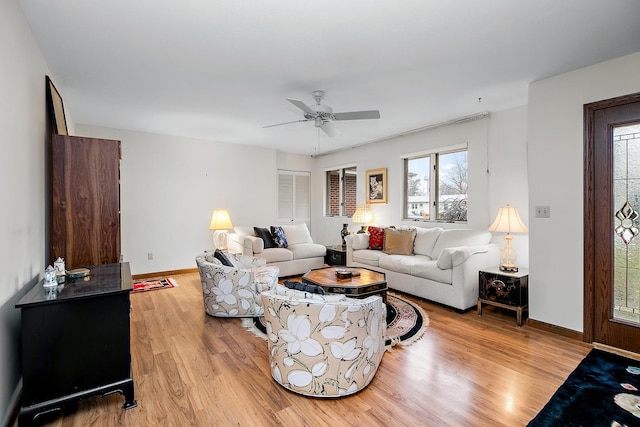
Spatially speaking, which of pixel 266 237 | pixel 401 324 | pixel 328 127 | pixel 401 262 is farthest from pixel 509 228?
pixel 266 237

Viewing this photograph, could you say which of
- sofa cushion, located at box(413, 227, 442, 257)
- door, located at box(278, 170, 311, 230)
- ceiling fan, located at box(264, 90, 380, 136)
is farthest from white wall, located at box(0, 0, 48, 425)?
door, located at box(278, 170, 311, 230)

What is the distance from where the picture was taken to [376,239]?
204 inches

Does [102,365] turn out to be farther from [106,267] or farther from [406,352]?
[406,352]

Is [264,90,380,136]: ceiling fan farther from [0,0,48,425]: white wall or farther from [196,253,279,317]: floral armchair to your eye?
[0,0,48,425]: white wall

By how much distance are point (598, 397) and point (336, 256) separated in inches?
164

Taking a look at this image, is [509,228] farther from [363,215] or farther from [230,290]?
[230,290]

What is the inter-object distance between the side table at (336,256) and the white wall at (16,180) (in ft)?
14.0

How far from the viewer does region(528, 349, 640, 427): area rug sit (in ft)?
6.00

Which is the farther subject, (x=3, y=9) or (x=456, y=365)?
(x=456, y=365)

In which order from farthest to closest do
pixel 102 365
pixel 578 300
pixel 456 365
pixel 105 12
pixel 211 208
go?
pixel 211 208
pixel 578 300
pixel 456 365
pixel 105 12
pixel 102 365

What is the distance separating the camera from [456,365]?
8.09ft

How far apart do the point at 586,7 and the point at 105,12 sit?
3.10 metres

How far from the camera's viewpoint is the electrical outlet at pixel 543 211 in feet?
10.3

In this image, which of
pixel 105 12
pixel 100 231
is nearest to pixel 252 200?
pixel 100 231
